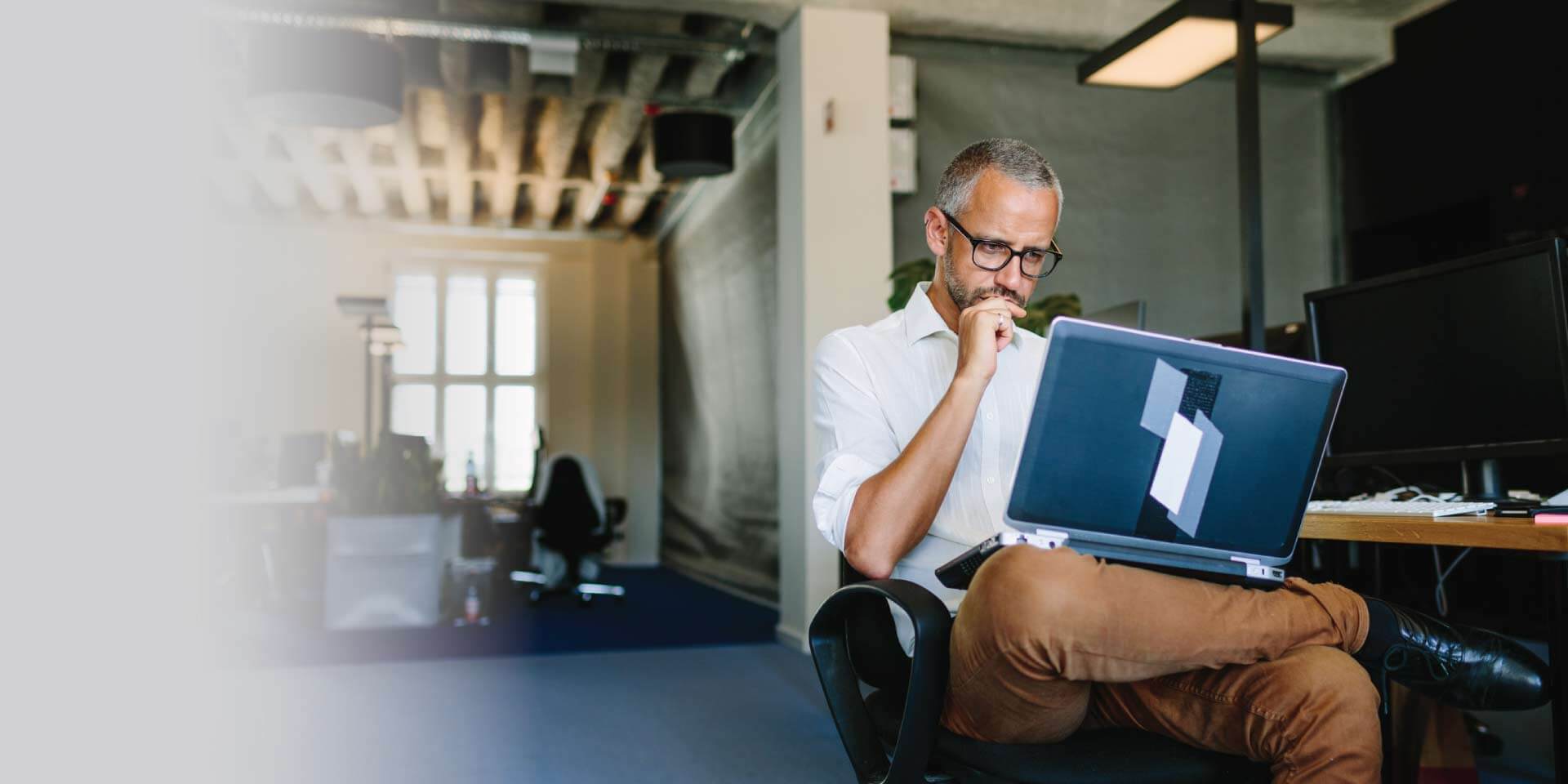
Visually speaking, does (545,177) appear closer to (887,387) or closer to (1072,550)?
(887,387)

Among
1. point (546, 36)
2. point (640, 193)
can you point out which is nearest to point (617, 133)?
point (640, 193)

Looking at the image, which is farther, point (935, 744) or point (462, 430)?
point (462, 430)

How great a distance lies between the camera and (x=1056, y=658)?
49.8 inches

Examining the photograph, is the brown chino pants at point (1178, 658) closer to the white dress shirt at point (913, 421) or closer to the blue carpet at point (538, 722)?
the white dress shirt at point (913, 421)

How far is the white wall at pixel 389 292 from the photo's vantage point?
35.3 feet

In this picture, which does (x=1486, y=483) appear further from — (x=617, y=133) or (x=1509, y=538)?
(x=617, y=133)

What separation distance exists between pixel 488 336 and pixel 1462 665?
1092 centimetres

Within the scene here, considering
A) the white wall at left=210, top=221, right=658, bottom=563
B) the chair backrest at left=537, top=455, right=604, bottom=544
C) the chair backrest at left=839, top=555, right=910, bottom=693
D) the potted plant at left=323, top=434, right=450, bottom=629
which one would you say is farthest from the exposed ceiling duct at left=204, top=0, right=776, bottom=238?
the chair backrest at left=839, top=555, right=910, bottom=693

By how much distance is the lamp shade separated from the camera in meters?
3.25

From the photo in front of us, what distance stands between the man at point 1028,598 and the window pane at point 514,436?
33.2ft

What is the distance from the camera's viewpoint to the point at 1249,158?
3.19 m

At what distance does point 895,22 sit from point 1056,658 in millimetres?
4776

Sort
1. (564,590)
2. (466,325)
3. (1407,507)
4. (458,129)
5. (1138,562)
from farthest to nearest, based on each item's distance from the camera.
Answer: (466,325)
(458,129)
(564,590)
(1407,507)
(1138,562)

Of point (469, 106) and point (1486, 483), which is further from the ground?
point (469, 106)
